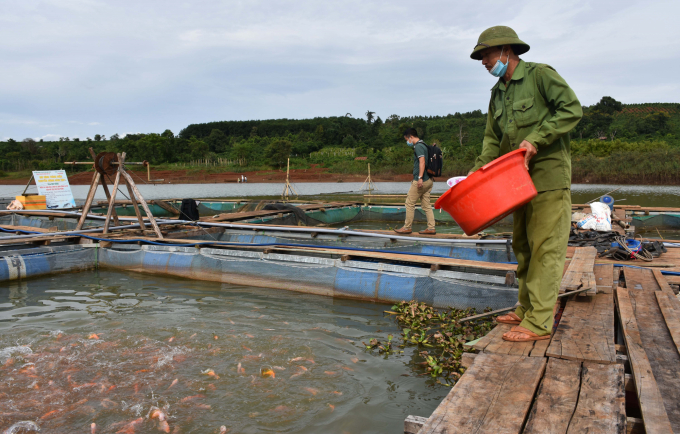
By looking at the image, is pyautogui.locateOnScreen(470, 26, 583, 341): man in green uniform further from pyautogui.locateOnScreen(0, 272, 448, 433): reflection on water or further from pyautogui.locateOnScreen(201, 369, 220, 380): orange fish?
pyautogui.locateOnScreen(201, 369, 220, 380): orange fish

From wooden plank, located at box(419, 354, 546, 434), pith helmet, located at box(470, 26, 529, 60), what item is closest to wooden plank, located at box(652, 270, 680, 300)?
wooden plank, located at box(419, 354, 546, 434)

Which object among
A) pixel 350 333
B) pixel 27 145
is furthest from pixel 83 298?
pixel 27 145

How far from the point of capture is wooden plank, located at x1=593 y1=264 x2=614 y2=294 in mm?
4367

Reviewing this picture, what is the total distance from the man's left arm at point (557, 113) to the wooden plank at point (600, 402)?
1.54 metres

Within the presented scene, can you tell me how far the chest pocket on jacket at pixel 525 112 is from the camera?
132 inches

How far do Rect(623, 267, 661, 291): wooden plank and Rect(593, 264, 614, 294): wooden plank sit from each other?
16 centimetres

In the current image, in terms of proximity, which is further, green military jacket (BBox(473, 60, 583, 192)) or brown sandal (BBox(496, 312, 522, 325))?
brown sandal (BBox(496, 312, 522, 325))

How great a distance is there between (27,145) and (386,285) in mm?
119706

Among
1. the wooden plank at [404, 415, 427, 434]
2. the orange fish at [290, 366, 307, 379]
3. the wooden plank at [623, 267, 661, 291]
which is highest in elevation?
the wooden plank at [623, 267, 661, 291]

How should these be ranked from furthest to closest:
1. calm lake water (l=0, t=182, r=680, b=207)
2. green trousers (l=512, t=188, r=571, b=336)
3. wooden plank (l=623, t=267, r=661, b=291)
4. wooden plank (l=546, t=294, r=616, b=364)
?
1. calm lake water (l=0, t=182, r=680, b=207)
2. wooden plank (l=623, t=267, r=661, b=291)
3. green trousers (l=512, t=188, r=571, b=336)
4. wooden plank (l=546, t=294, r=616, b=364)

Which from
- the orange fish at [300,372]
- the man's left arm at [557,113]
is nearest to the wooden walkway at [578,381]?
the man's left arm at [557,113]

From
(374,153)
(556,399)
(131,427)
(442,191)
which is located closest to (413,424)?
(556,399)

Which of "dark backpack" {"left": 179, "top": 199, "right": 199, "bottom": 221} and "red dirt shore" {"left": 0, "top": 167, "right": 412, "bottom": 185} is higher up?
"red dirt shore" {"left": 0, "top": 167, "right": 412, "bottom": 185}

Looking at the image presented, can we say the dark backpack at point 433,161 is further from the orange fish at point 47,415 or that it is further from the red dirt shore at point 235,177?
the red dirt shore at point 235,177
